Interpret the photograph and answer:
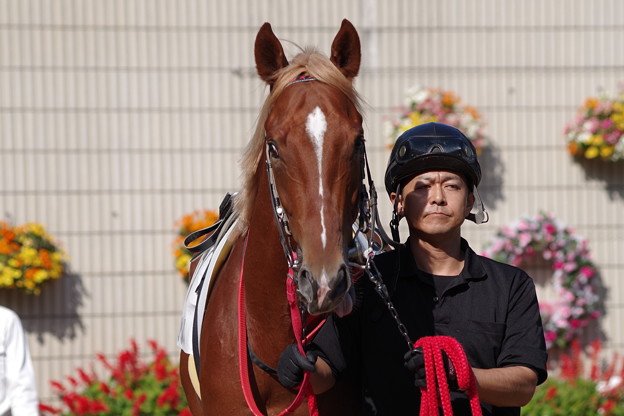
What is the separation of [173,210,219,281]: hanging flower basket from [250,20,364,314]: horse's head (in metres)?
3.89

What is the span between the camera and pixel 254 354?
9.86ft

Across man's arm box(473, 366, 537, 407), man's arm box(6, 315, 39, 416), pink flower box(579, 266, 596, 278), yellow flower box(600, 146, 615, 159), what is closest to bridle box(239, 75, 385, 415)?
man's arm box(473, 366, 537, 407)

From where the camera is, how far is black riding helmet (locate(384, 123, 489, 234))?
2773 mm

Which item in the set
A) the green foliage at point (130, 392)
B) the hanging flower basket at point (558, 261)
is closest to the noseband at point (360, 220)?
the green foliage at point (130, 392)

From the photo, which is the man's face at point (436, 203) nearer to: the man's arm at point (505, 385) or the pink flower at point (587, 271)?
the man's arm at point (505, 385)

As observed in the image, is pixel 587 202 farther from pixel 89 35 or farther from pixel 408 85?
pixel 89 35

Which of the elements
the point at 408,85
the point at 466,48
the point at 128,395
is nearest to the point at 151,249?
the point at 128,395

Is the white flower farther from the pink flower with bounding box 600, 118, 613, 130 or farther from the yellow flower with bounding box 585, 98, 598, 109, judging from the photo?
the yellow flower with bounding box 585, 98, 598, 109

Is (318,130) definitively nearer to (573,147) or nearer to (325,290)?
(325,290)

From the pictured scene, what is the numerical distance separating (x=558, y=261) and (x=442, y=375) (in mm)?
4786

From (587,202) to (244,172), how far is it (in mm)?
4777

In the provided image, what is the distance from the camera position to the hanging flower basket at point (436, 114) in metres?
6.86

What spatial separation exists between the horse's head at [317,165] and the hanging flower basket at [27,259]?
4.01 metres

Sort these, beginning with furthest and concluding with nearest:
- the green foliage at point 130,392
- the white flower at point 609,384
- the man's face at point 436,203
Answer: the white flower at point 609,384 < the green foliage at point 130,392 < the man's face at point 436,203
